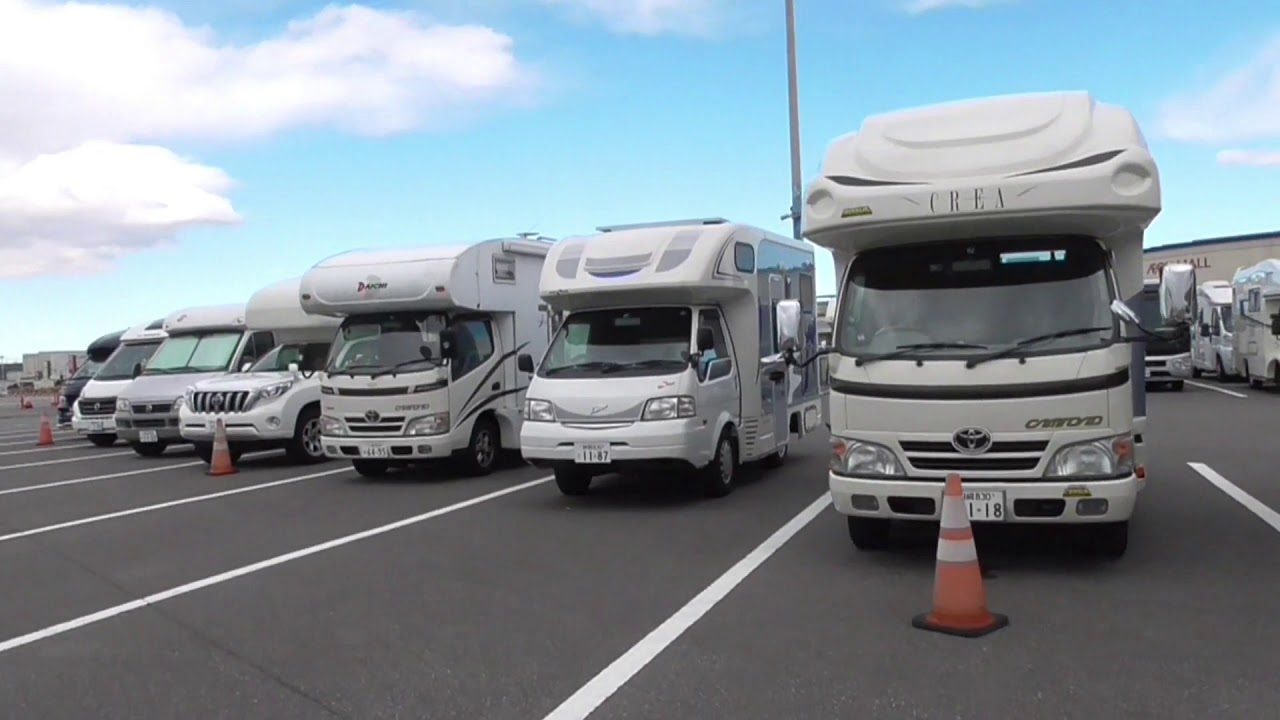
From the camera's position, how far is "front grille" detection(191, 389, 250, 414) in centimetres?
1602

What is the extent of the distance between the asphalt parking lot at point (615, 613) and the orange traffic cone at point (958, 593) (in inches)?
4.1

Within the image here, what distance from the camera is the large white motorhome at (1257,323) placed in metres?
24.3

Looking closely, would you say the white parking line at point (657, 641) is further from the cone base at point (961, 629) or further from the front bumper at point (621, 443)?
the front bumper at point (621, 443)

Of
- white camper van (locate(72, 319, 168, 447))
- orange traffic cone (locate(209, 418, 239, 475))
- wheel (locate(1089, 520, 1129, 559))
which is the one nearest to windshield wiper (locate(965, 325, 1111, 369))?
wheel (locate(1089, 520, 1129, 559))

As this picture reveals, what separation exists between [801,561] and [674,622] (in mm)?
1848

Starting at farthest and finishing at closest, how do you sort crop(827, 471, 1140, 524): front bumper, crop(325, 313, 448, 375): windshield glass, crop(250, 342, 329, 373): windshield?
crop(250, 342, 329, 373): windshield < crop(325, 313, 448, 375): windshield glass < crop(827, 471, 1140, 524): front bumper

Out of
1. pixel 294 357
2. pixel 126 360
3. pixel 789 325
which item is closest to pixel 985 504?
pixel 789 325

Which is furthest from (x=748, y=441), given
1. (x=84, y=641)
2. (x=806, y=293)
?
(x=84, y=641)

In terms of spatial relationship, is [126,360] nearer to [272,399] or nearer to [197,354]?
[197,354]

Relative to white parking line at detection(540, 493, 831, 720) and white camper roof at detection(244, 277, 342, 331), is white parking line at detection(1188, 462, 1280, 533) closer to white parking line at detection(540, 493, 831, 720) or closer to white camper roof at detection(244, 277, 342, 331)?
white parking line at detection(540, 493, 831, 720)

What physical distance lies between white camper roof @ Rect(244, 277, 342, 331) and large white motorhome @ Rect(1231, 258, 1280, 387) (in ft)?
63.6

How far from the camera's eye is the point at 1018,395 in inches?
276

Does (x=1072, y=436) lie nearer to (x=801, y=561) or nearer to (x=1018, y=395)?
(x=1018, y=395)

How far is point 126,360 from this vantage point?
20.9 metres
